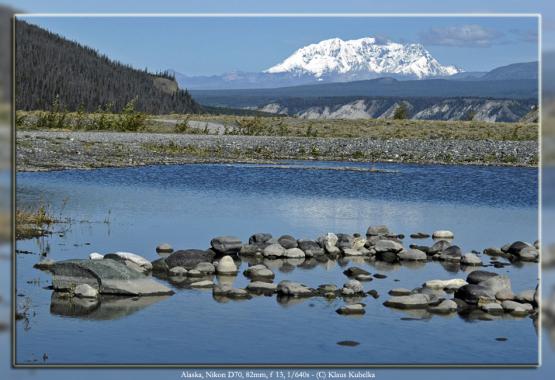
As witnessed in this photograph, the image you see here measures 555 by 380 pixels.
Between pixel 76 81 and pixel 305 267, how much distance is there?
52081mm

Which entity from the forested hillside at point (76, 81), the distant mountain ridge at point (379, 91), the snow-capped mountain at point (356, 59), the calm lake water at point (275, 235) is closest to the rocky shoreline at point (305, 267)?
the calm lake water at point (275, 235)

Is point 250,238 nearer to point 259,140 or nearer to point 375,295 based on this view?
point 375,295

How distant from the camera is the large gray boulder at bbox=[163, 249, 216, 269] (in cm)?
1541

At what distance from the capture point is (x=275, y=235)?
18812 millimetres

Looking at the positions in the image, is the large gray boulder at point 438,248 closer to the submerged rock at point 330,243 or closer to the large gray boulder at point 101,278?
the submerged rock at point 330,243

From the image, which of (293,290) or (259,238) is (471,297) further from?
(259,238)

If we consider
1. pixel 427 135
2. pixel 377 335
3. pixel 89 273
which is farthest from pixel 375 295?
pixel 427 135

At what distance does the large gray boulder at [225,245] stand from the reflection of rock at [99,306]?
3537mm

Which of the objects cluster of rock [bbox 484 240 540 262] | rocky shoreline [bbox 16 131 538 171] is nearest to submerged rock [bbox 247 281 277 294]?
cluster of rock [bbox 484 240 540 262]

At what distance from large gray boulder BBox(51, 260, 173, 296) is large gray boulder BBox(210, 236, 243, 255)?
336 centimetres

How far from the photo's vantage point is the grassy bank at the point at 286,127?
45.8 metres

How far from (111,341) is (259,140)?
34.5 meters

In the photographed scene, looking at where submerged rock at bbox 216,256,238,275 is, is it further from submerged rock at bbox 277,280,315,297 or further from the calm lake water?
submerged rock at bbox 277,280,315,297

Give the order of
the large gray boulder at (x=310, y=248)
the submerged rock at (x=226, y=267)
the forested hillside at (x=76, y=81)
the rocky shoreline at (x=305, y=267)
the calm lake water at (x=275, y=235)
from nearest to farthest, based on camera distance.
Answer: the calm lake water at (x=275, y=235) → the rocky shoreline at (x=305, y=267) → the submerged rock at (x=226, y=267) → the large gray boulder at (x=310, y=248) → the forested hillside at (x=76, y=81)
